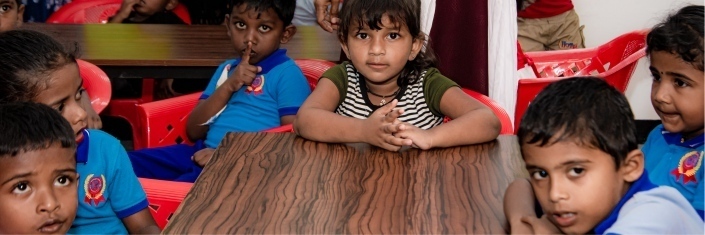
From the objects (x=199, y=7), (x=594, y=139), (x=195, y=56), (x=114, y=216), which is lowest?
(x=199, y=7)

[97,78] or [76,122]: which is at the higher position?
[76,122]

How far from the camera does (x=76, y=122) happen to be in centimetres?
247

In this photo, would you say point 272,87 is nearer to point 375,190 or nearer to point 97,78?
point 97,78

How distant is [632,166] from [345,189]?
0.60m

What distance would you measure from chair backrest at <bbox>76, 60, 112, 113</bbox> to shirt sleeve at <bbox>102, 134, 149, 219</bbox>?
1.26m

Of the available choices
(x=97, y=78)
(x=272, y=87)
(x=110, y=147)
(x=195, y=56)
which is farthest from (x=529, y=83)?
(x=110, y=147)

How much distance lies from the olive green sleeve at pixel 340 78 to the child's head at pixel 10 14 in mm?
1807

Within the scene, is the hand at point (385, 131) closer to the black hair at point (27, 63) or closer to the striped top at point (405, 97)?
the striped top at point (405, 97)

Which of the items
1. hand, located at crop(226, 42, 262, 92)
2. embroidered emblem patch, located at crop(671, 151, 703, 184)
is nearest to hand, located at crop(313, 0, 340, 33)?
hand, located at crop(226, 42, 262, 92)

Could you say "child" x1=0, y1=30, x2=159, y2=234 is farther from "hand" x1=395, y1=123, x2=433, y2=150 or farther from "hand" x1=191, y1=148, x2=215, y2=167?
"hand" x1=191, y1=148, x2=215, y2=167

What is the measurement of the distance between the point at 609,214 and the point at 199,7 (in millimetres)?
4486

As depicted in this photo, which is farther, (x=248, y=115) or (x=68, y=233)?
(x=248, y=115)

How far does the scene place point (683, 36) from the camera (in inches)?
92.0

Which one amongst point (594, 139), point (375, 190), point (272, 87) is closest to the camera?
point (594, 139)
